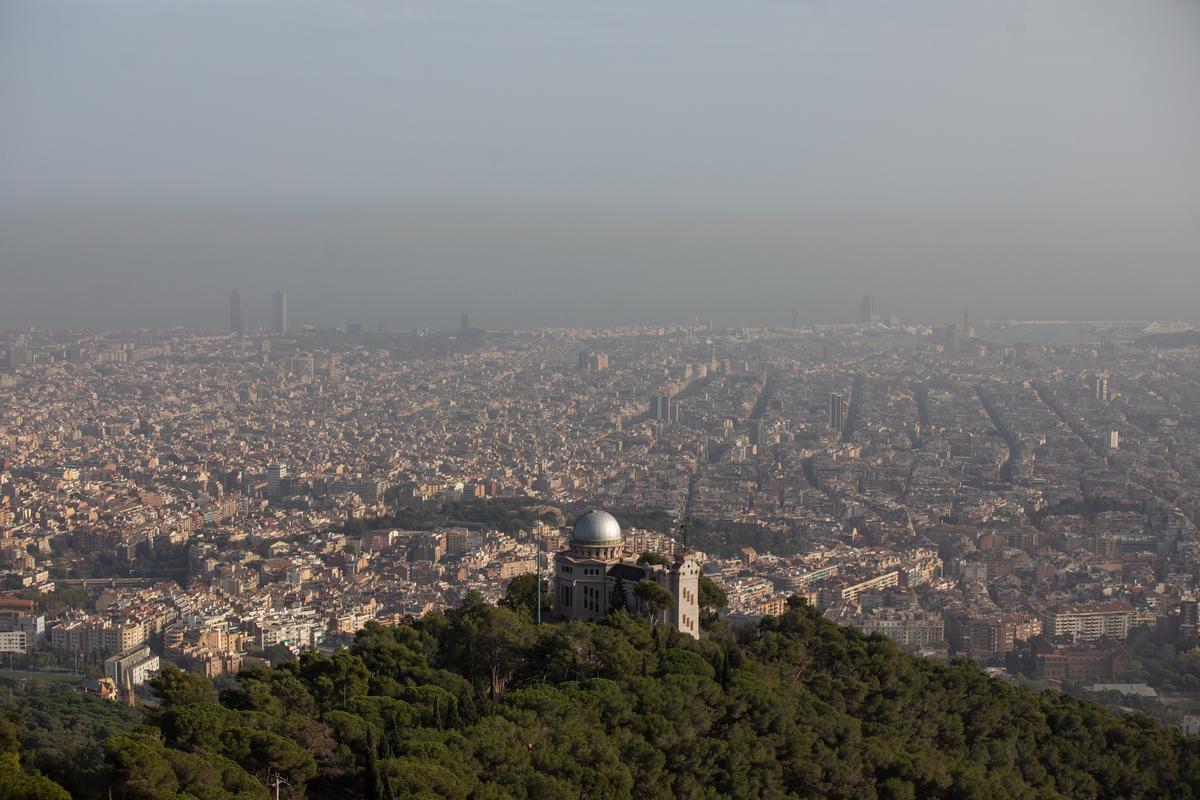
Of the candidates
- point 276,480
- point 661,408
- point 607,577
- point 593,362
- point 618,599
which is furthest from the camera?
point 593,362

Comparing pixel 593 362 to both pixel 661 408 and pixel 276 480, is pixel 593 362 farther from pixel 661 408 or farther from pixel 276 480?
pixel 276 480

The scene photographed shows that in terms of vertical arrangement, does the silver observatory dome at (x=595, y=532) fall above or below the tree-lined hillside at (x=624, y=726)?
above

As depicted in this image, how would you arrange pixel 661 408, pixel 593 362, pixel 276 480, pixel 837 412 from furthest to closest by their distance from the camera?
1. pixel 593 362
2. pixel 661 408
3. pixel 837 412
4. pixel 276 480

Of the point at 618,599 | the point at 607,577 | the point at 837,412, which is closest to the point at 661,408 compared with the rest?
the point at 837,412

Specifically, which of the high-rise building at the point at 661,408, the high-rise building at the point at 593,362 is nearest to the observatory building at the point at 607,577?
the high-rise building at the point at 661,408

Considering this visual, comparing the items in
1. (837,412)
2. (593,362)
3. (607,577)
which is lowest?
(837,412)

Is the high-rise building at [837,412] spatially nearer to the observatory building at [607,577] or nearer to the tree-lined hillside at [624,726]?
the tree-lined hillside at [624,726]

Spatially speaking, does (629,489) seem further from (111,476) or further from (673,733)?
(673,733)
